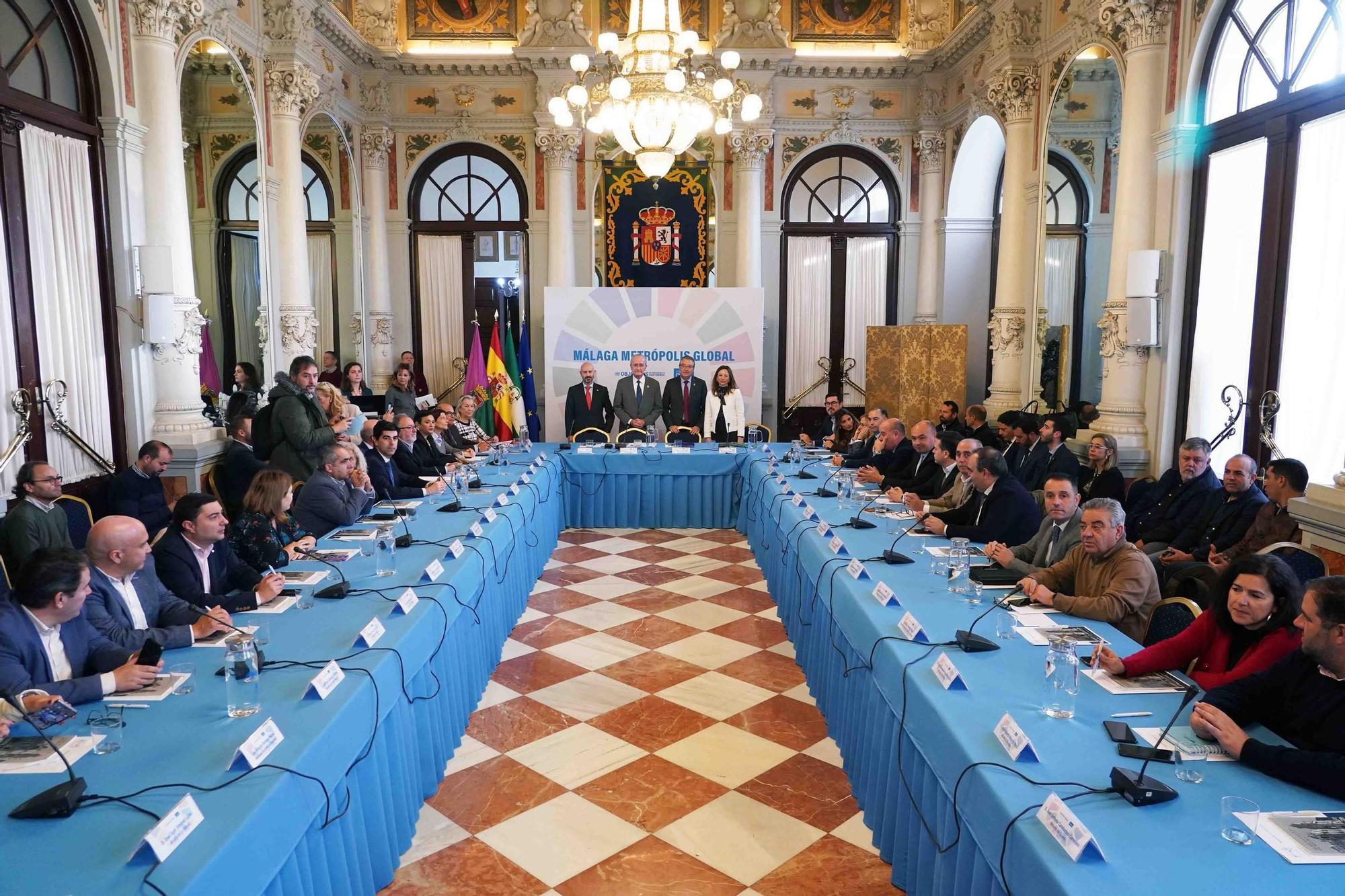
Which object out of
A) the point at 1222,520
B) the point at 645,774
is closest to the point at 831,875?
the point at 645,774

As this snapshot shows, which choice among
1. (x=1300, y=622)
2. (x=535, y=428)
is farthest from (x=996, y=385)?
(x=1300, y=622)

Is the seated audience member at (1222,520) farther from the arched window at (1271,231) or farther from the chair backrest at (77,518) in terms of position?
the chair backrest at (77,518)

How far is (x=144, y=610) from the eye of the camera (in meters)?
2.96

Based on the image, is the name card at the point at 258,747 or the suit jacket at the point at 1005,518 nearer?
the name card at the point at 258,747

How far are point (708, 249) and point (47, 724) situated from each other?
979 centimetres

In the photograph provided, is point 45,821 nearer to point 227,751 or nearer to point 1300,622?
point 227,751

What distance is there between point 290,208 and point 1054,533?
7114 mm

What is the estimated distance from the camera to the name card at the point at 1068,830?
1.69m

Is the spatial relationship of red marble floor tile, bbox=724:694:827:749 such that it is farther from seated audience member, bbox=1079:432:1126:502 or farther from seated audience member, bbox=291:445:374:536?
seated audience member, bbox=1079:432:1126:502

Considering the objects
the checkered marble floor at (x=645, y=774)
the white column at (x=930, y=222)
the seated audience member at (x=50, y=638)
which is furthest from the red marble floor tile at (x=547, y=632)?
the white column at (x=930, y=222)

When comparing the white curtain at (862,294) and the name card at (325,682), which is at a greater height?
the white curtain at (862,294)

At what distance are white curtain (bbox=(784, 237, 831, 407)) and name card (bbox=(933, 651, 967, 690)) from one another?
9.12m

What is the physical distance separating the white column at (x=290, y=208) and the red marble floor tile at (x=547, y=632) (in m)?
4.31

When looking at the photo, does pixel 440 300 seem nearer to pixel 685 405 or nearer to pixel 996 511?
pixel 685 405
